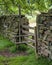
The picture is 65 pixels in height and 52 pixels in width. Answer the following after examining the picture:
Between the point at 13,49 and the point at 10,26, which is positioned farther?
the point at 10,26

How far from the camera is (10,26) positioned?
35.3 ft

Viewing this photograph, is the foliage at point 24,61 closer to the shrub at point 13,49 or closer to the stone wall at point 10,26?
the shrub at point 13,49

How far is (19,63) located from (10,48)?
2.47 metres

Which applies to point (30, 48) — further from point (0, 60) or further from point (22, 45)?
point (0, 60)

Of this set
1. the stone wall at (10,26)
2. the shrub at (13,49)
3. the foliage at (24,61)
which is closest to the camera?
the foliage at (24,61)

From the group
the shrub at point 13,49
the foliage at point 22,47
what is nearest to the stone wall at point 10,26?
the shrub at point 13,49

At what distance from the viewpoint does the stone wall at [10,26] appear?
985cm

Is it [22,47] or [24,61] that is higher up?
[22,47]

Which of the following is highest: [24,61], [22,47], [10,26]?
[10,26]

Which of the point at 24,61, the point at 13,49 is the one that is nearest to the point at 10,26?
the point at 13,49

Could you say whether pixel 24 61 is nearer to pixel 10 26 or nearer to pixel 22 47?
pixel 22 47

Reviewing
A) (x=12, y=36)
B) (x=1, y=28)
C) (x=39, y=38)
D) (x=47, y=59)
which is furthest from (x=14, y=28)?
(x=47, y=59)

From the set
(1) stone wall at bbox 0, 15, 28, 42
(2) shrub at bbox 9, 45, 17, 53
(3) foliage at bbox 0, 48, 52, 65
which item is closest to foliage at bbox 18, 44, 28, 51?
(2) shrub at bbox 9, 45, 17, 53

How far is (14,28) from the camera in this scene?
1005cm
